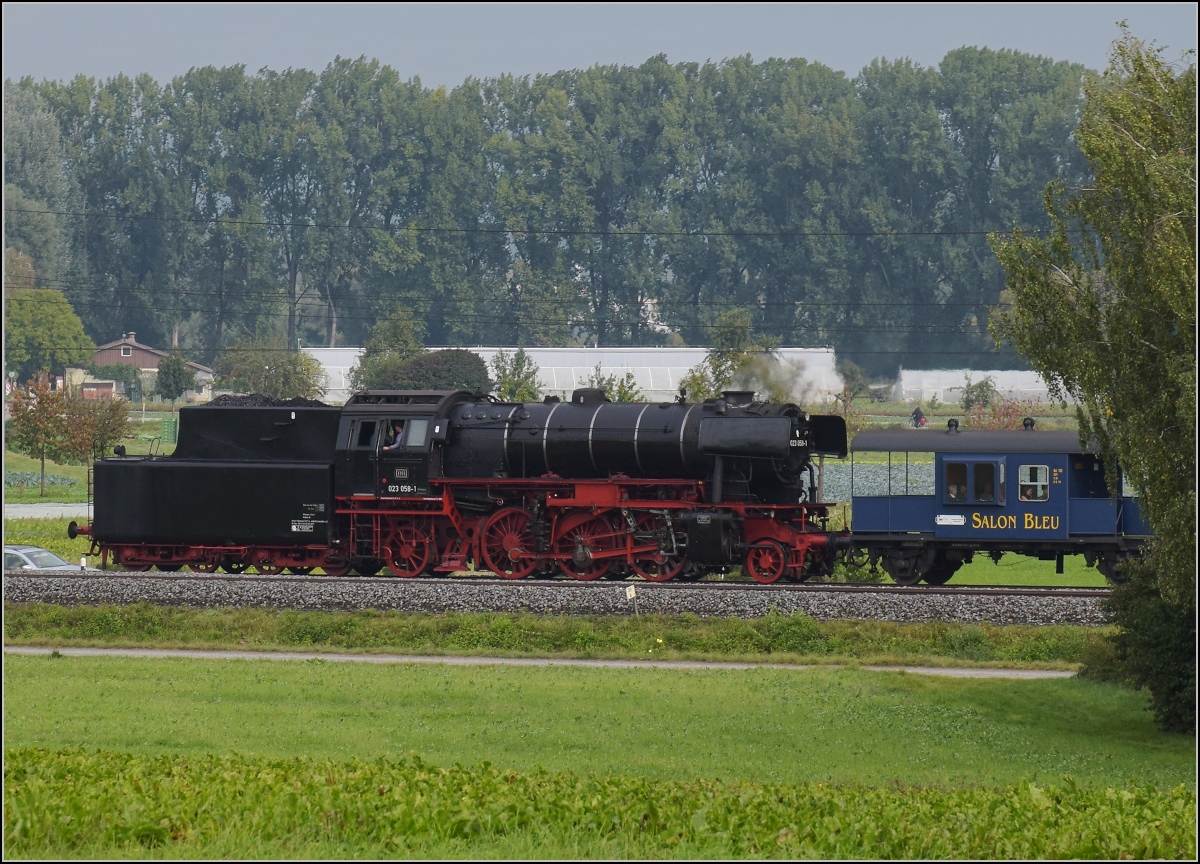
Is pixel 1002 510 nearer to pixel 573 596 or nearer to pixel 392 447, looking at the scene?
pixel 573 596

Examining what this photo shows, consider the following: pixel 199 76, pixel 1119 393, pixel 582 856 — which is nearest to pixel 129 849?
pixel 582 856

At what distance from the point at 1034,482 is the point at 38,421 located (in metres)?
47.2

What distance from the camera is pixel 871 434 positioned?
105ft

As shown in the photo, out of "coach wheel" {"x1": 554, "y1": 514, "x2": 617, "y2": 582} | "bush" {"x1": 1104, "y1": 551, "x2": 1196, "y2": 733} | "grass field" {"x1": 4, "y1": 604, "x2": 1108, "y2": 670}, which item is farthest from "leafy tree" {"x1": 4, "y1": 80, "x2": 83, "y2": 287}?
"bush" {"x1": 1104, "y1": 551, "x2": 1196, "y2": 733}

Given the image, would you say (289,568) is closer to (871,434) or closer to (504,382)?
(871,434)

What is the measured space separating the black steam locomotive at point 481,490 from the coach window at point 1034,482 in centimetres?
379

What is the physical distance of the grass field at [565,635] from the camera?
24.2 meters

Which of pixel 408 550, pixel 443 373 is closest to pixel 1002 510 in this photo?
pixel 408 550

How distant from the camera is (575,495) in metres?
29.8

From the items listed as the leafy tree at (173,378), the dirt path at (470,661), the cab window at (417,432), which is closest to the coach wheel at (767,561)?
the dirt path at (470,661)

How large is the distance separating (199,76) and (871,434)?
97.4 m

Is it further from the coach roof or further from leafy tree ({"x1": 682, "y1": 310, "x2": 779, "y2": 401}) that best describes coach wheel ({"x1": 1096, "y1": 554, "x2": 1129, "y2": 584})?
leafy tree ({"x1": 682, "y1": 310, "x2": 779, "y2": 401})

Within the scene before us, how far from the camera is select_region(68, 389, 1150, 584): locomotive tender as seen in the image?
29.2 m

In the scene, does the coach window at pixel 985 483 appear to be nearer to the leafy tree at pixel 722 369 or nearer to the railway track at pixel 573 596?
the railway track at pixel 573 596
